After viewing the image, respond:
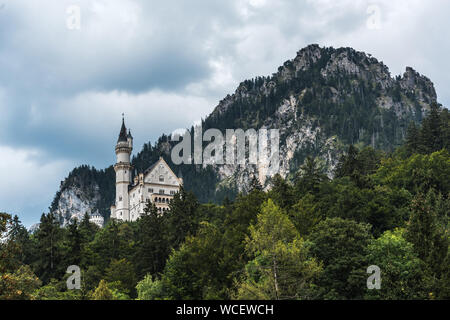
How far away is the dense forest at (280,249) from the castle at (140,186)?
40.7 m

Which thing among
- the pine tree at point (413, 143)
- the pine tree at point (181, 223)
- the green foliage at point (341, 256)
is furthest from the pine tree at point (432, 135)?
the green foliage at point (341, 256)

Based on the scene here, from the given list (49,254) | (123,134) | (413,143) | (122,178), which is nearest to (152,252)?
(49,254)

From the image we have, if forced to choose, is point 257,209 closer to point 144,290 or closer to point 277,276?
point 144,290

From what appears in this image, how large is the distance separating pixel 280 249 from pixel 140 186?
86.3 metres

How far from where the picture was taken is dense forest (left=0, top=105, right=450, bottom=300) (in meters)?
37.4

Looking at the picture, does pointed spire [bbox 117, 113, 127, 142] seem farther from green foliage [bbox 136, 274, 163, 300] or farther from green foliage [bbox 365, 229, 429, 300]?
green foliage [bbox 365, 229, 429, 300]

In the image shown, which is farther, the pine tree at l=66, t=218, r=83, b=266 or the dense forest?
the pine tree at l=66, t=218, r=83, b=266

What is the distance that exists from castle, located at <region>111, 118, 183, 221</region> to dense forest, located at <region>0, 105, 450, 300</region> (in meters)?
40.7

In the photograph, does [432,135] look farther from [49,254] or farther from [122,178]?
[122,178]

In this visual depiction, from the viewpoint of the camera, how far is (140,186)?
392 feet

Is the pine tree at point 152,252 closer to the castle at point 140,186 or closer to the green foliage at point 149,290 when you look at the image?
the green foliage at point 149,290

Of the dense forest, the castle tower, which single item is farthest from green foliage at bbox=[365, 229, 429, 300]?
the castle tower
